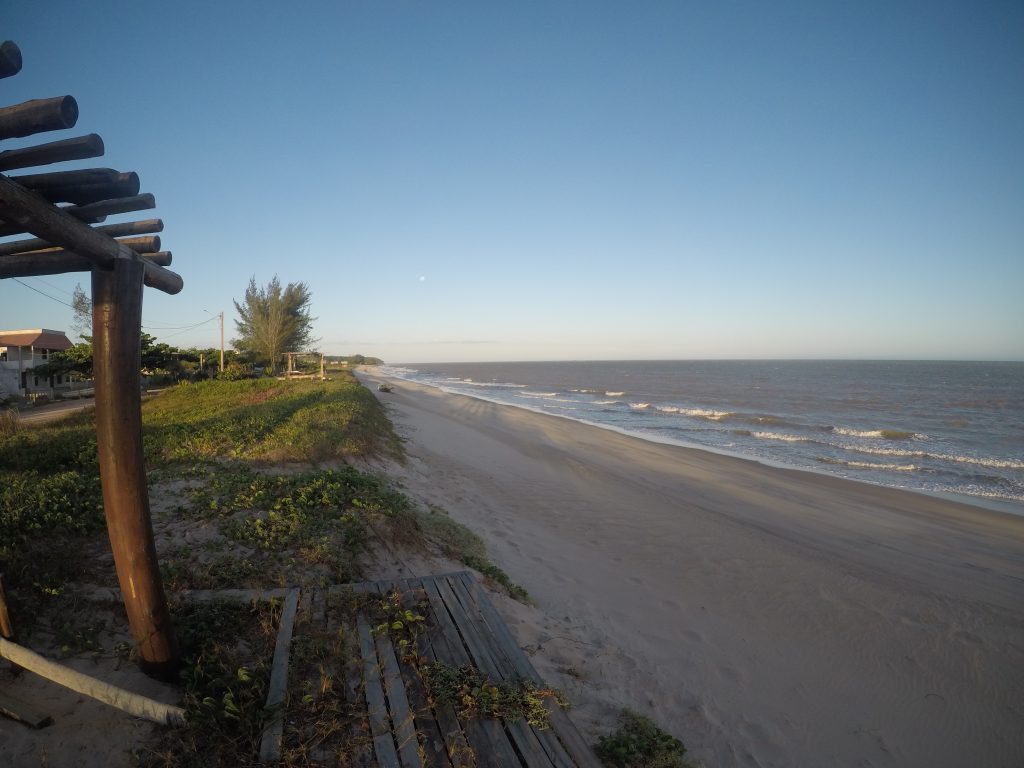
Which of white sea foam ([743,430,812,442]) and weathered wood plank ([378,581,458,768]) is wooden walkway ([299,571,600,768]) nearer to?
weathered wood plank ([378,581,458,768])

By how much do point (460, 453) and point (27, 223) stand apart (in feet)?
44.4

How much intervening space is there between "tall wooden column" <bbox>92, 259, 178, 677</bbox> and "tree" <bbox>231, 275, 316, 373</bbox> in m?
31.7

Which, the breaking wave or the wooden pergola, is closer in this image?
the wooden pergola

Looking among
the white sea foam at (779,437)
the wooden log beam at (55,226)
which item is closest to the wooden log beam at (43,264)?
the wooden log beam at (55,226)

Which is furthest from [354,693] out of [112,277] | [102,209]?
[102,209]

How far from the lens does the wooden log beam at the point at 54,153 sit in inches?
89.8

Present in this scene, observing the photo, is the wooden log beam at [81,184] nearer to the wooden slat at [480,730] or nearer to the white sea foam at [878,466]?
the wooden slat at [480,730]

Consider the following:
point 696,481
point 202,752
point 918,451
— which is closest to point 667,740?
point 202,752

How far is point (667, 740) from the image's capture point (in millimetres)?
3674

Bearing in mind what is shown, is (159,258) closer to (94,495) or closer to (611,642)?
(94,495)

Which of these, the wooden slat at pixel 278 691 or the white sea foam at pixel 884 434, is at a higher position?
the wooden slat at pixel 278 691

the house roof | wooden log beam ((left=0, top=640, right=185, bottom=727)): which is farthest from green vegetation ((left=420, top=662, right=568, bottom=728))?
the house roof

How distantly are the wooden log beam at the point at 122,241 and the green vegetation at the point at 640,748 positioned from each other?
455 centimetres

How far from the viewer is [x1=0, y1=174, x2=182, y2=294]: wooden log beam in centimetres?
230
